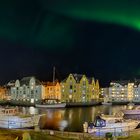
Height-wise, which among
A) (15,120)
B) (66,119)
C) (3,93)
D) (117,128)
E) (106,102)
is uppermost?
(3,93)

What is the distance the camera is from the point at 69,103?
8638 cm

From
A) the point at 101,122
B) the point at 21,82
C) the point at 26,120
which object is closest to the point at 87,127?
the point at 101,122

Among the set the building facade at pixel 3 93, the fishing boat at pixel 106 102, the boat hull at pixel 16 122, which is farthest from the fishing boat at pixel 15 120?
the building facade at pixel 3 93

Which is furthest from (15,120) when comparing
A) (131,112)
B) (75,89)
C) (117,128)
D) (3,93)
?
(3,93)

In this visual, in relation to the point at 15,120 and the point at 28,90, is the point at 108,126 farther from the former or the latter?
the point at 28,90

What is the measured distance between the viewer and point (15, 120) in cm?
3509

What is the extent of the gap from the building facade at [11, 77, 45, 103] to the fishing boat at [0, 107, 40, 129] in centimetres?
5236

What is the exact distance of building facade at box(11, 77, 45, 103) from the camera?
91.4 metres

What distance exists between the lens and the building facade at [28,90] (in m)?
91.4

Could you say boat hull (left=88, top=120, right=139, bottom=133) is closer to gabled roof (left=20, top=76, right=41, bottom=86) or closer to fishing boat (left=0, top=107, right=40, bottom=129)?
fishing boat (left=0, top=107, right=40, bottom=129)

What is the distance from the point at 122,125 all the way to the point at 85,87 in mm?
59974

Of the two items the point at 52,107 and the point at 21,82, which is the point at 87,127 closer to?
the point at 52,107

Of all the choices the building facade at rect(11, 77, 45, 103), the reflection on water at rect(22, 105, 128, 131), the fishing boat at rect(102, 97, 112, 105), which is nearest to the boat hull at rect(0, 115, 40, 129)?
the reflection on water at rect(22, 105, 128, 131)

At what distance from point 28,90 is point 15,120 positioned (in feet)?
191
